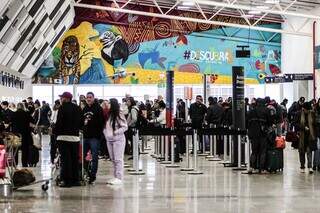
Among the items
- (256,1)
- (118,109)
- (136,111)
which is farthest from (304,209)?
(256,1)

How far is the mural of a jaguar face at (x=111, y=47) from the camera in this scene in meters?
35.6

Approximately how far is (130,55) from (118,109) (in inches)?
935

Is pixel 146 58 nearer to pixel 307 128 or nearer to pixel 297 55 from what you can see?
pixel 297 55

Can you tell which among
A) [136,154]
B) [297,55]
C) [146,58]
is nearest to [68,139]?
[136,154]

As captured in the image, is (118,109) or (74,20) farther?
(74,20)

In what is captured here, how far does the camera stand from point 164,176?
1373 cm

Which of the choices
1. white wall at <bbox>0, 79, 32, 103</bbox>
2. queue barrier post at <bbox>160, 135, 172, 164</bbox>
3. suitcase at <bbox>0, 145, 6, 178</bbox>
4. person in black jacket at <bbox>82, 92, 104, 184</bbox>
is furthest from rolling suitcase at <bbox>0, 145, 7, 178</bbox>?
white wall at <bbox>0, 79, 32, 103</bbox>

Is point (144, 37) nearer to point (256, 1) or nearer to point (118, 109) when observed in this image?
point (256, 1)

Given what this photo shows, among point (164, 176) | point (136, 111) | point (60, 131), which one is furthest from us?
point (136, 111)

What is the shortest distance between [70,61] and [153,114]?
1387 cm

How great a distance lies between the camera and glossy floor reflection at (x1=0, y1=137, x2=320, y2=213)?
29.9 feet

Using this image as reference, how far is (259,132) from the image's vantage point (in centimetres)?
1412

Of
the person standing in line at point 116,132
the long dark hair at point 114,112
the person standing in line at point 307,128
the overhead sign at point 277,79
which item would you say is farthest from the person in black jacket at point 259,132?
the overhead sign at point 277,79

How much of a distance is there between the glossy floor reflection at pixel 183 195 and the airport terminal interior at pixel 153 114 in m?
0.02
